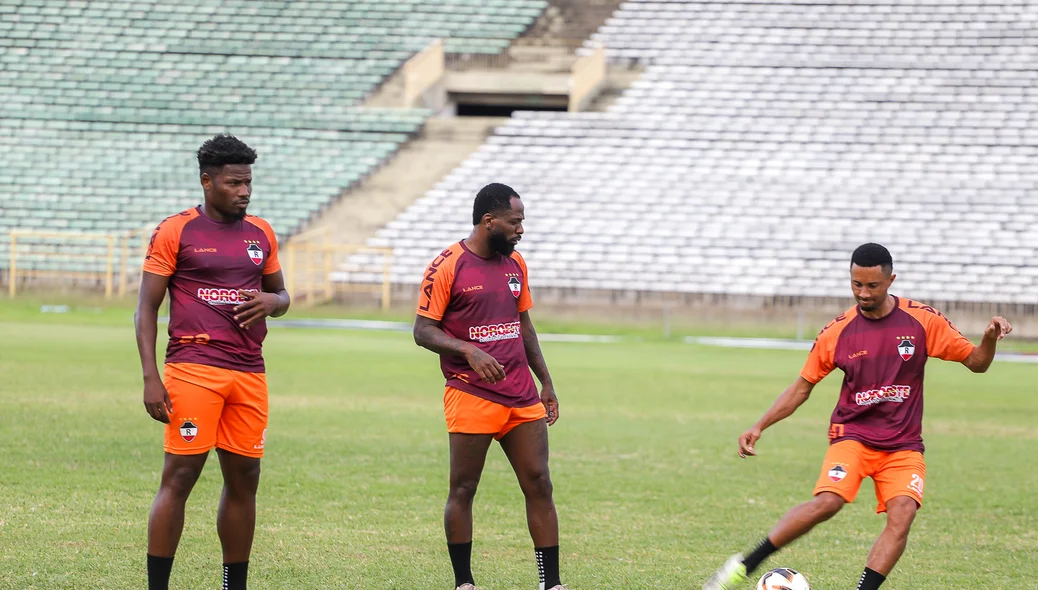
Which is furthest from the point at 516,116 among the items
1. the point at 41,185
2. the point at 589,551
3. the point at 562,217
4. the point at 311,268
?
the point at 589,551

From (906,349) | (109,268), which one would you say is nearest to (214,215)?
(906,349)

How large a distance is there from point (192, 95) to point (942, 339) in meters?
33.5

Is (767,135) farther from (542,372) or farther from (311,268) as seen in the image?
(542,372)

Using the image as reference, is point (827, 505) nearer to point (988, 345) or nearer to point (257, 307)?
point (988, 345)

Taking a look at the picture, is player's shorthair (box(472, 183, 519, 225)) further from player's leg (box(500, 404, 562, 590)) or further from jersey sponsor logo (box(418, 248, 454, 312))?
player's leg (box(500, 404, 562, 590))

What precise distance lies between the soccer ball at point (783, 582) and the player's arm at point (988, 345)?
1372 mm

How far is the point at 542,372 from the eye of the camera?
22.6 feet

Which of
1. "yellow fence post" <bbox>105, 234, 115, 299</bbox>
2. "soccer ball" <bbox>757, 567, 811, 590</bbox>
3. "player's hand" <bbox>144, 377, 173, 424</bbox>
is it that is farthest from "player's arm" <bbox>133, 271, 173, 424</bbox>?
Answer: "yellow fence post" <bbox>105, 234, 115, 299</bbox>

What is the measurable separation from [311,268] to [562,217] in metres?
6.54

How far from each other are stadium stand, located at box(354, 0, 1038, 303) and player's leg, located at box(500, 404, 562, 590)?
23104 millimetres

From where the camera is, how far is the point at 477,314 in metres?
6.57

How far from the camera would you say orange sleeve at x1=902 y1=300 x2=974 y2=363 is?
21.2 feet

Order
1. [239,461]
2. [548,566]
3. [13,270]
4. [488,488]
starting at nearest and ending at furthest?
[239,461], [548,566], [488,488], [13,270]

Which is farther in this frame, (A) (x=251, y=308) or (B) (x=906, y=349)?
(B) (x=906, y=349)
